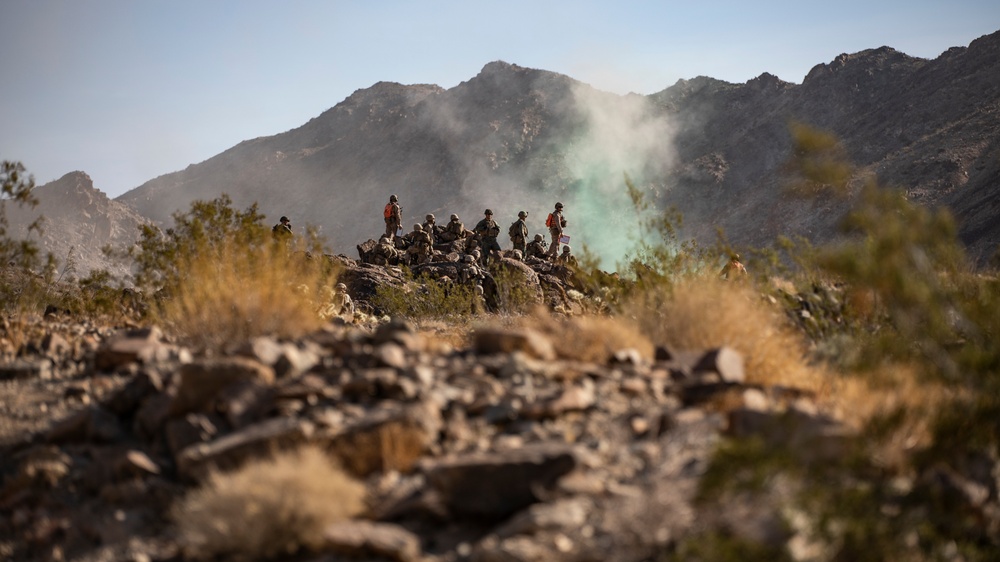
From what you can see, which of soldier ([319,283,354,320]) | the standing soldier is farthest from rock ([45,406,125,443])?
the standing soldier

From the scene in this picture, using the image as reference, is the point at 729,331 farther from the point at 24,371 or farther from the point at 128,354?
the point at 24,371

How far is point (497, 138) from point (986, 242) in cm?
4939

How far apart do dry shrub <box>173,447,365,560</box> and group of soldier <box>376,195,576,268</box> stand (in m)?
17.9

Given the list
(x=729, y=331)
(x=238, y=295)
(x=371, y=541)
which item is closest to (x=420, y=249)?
(x=238, y=295)

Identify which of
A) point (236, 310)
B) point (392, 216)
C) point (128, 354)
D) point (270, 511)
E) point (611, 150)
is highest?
point (611, 150)

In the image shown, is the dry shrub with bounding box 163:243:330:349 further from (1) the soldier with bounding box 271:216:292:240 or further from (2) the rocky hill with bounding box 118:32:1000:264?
(2) the rocky hill with bounding box 118:32:1000:264

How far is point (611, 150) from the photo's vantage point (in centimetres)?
7994

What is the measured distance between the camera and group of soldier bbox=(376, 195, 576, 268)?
74.8 feet

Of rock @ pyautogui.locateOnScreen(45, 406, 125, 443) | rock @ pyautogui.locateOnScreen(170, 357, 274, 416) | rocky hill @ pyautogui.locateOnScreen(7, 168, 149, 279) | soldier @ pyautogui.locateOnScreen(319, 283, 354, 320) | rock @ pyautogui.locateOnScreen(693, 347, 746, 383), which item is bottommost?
rock @ pyautogui.locateOnScreen(693, 347, 746, 383)

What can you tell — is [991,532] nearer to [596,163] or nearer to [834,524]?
[834,524]

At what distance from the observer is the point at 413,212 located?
72438mm

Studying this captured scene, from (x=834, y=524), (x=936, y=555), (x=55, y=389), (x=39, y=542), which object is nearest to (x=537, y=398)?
(x=834, y=524)

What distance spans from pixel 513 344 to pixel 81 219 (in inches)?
3057

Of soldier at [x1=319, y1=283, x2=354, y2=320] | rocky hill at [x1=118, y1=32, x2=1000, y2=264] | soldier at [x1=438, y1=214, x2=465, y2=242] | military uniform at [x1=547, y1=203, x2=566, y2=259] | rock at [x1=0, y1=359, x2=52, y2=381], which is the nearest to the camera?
rock at [x1=0, y1=359, x2=52, y2=381]
